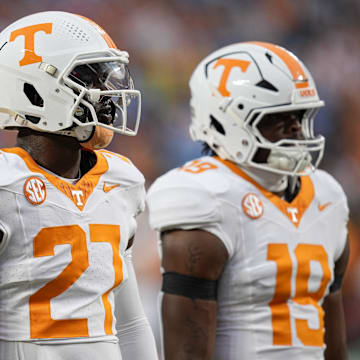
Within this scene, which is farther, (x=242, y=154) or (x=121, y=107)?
(x=242, y=154)

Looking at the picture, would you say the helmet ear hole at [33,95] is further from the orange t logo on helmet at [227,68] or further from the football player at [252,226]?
the orange t logo on helmet at [227,68]

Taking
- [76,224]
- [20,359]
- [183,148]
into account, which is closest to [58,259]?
[76,224]

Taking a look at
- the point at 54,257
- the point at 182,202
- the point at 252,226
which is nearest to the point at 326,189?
the point at 252,226

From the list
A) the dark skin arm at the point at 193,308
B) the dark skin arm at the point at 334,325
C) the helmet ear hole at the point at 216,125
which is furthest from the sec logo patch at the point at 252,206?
the dark skin arm at the point at 334,325

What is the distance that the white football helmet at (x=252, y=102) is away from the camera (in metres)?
2.06

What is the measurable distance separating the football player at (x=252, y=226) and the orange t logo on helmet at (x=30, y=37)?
0.61 metres

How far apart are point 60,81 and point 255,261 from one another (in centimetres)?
72

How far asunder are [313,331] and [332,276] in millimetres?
158

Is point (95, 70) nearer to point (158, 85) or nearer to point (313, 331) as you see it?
point (313, 331)

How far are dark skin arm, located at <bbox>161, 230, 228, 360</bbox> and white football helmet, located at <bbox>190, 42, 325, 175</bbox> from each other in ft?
0.87

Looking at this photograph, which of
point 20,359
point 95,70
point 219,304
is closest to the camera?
point 20,359

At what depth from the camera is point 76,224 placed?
1453 millimetres

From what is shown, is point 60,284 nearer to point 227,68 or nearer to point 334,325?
point 227,68

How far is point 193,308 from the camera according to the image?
192cm
